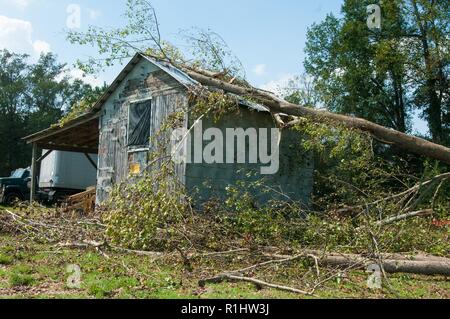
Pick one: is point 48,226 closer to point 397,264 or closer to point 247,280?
point 247,280

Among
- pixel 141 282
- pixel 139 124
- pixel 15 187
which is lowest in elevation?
pixel 141 282

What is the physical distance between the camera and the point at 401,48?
24891 mm

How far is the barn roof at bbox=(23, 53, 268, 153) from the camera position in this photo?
13.3 meters

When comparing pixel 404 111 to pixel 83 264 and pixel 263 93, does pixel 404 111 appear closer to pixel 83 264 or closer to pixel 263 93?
pixel 263 93

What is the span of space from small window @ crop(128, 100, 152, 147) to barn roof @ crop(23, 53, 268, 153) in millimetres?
1117

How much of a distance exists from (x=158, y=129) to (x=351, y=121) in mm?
5716

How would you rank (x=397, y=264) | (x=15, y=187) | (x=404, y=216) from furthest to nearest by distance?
(x=15, y=187) < (x=404, y=216) < (x=397, y=264)

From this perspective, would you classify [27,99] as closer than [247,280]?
No

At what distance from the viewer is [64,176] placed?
24609 millimetres

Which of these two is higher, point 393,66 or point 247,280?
point 393,66

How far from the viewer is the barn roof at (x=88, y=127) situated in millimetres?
13279

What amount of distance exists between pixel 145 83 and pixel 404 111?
57.8 feet

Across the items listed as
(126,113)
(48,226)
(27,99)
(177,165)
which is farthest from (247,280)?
(27,99)

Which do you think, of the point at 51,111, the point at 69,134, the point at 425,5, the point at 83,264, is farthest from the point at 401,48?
the point at 51,111
